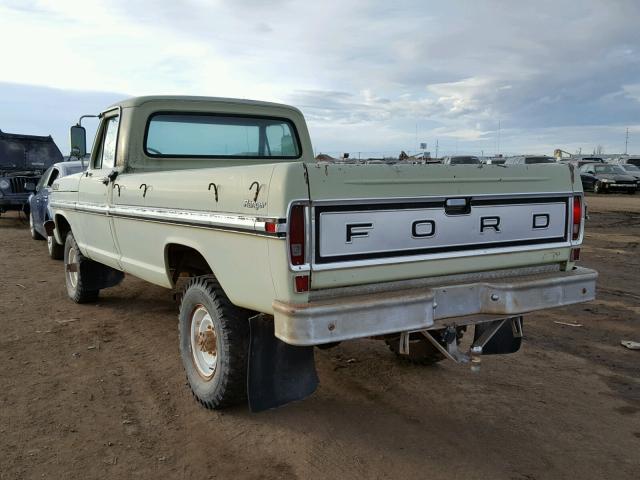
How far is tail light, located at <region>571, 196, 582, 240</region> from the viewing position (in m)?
3.69

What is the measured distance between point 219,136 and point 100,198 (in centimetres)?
119

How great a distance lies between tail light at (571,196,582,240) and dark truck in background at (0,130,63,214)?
45.8ft

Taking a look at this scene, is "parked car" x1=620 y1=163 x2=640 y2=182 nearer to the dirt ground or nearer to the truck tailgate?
the dirt ground

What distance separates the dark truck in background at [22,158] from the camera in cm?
1431

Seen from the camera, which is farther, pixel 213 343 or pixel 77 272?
pixel 77 272

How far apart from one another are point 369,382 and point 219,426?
122 cm

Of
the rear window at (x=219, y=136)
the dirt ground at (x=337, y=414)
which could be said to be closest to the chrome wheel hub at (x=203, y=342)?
the dirt ground at (x=337, y=414)

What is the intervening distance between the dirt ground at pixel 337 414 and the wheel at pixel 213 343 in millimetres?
181

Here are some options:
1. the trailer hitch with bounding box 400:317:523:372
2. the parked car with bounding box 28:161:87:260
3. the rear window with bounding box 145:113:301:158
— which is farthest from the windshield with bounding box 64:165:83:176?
the trailer hitch with bounding box 400:317:523:372

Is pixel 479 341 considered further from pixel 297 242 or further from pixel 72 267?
pixel 72 267

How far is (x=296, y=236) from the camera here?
2.74 m

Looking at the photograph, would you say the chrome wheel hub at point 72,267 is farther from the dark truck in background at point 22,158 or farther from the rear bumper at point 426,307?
the dark truck in background at point 22,158

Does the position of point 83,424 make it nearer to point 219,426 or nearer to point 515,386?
point 219,426

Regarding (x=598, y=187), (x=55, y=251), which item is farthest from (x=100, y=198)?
(x=598, y=187)
